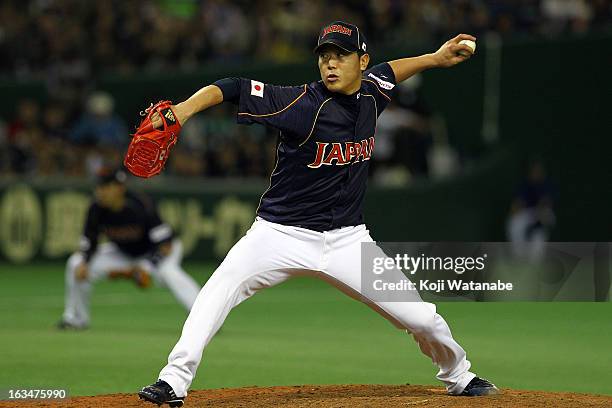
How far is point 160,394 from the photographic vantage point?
19.6 feet

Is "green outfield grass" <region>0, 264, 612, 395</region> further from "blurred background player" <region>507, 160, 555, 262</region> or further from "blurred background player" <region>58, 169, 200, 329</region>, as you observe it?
"blurred background player" <region>507, 160, 555, 262</region>

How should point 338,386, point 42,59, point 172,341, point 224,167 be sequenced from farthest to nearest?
point 42,59 < point 224,167 < point 172,341 < point 338,386

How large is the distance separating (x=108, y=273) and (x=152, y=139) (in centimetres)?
608

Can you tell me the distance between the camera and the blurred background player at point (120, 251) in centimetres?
1139

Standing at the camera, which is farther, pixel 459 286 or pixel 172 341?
pixel 172 341

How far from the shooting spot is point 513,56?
17391 mm

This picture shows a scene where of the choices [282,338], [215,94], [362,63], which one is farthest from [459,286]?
[282,338]

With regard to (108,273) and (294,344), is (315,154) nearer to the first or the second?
(294,344)

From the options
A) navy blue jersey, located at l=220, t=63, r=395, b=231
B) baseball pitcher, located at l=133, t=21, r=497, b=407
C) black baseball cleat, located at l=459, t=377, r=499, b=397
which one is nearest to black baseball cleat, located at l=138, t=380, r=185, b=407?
baseball pitcher, located at l=133, t=21, r=497, b=407

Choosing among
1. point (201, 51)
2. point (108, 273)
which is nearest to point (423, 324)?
point (108, 273)

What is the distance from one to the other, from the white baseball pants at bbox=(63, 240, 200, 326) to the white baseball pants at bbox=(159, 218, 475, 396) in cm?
480

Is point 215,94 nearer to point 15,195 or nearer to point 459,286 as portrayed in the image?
point 459,286

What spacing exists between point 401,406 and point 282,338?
4.56 m

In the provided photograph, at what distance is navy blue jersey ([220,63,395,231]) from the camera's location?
20.9 ft
